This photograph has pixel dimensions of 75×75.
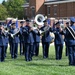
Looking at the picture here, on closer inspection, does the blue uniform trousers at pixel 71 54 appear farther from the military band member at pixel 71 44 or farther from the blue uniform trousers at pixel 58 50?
the blue uniform trousers at pixel 58 50

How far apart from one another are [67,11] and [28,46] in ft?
141

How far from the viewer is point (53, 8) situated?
6134 centimetres

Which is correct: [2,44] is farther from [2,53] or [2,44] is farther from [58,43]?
[58,43]

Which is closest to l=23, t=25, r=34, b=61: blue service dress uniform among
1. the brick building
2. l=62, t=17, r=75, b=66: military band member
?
l=62, t=17, r=75, b=66: military band member

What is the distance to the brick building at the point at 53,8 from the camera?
184 feet

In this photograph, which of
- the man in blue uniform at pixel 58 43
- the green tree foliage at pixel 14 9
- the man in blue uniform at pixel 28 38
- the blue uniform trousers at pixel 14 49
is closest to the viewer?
the man in blue uniform at pixel 28 38

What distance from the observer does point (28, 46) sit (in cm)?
1439

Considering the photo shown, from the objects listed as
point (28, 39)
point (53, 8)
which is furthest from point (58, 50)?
point (53, 8)

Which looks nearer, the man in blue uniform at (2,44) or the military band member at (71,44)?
the military band member at (71,44)

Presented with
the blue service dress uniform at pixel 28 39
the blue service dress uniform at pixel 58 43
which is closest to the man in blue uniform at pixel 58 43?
the blue service dress uniform at pixel 58 43

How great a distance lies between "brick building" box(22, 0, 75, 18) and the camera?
184 feet

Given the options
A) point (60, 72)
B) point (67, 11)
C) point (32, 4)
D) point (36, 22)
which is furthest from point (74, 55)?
point (32, 4)

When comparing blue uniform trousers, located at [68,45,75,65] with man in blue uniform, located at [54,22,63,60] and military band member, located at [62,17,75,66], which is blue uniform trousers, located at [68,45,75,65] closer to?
military band member, located at [62,17,75,66]

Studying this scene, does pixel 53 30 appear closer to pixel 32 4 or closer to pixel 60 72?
pixel 60 72
